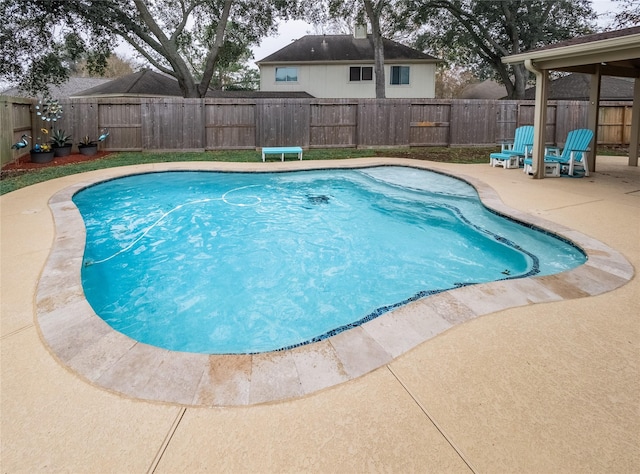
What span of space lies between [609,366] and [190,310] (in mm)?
3410

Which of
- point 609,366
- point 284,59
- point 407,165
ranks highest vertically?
point 284,59

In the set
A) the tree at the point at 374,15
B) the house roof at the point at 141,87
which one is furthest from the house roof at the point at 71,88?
the tree at the point at 374,15

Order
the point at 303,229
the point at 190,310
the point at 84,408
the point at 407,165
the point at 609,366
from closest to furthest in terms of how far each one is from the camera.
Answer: the point at 84,408 → the point at 609,366 → the point at 190,310 → the point at 303,229 → the point at 407,165

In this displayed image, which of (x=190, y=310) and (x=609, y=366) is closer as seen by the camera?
(x=609, y=366)

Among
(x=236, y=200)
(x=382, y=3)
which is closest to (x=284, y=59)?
(x=382, y=3)

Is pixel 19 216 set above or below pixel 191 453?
above

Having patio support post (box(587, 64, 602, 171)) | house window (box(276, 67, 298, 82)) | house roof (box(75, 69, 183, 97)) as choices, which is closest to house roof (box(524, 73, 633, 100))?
patio support post (box(587, 64, 602, 171))

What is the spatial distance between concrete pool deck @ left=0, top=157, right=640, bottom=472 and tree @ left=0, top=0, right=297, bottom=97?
14.5 m

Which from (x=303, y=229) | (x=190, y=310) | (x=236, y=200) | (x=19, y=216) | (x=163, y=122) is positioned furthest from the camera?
(x=163, y=122)

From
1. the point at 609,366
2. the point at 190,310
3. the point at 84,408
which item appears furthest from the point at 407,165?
the point at 84,408

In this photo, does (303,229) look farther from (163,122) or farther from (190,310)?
(163,122)

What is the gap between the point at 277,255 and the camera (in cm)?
578

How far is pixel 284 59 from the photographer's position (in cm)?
2300

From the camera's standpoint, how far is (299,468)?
173cm
